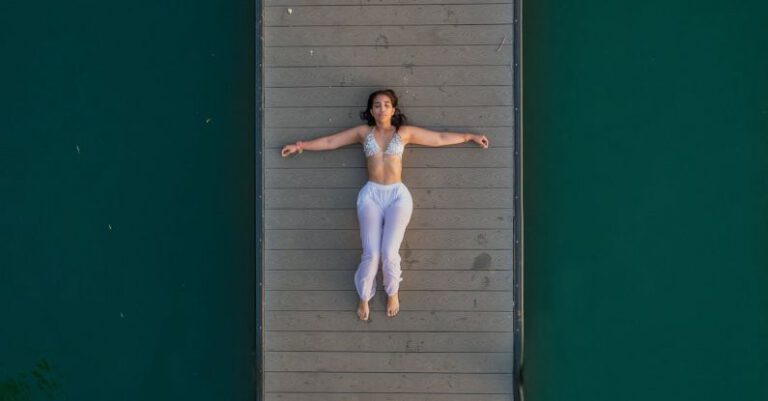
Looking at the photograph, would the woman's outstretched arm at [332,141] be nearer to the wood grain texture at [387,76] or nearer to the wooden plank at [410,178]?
the wooden plank at [410,178]

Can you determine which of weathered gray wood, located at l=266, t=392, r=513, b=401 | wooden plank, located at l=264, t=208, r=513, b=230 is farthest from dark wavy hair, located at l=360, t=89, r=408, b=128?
weathered gray wood, located at l=266, t=392, r=513, b=401

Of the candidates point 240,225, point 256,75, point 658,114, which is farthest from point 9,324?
point 658,114

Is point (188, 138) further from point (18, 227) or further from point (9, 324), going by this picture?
point (9, 324)

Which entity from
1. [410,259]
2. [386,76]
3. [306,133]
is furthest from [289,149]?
[410,259]

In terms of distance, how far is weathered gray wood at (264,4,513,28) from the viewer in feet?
16.1

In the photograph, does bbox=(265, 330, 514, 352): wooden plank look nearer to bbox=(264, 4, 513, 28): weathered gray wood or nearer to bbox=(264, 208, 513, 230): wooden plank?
bbox=(264, 208, 513, 230): wooden plank

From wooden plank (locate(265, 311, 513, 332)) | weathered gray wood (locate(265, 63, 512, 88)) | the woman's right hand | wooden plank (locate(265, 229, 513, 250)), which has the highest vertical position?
weathered gray wood (locate(265, 63, 512, 88))

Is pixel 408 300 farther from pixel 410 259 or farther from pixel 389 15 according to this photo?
pixel 389 15

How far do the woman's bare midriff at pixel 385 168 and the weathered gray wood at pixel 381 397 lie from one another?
132 cm

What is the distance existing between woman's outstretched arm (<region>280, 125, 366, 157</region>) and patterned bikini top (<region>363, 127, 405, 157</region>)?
0.08m

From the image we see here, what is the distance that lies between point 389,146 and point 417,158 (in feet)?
0.76

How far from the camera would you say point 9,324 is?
5430 mm

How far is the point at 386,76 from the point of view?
4914 millimetres

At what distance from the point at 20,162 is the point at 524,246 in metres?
3.49
